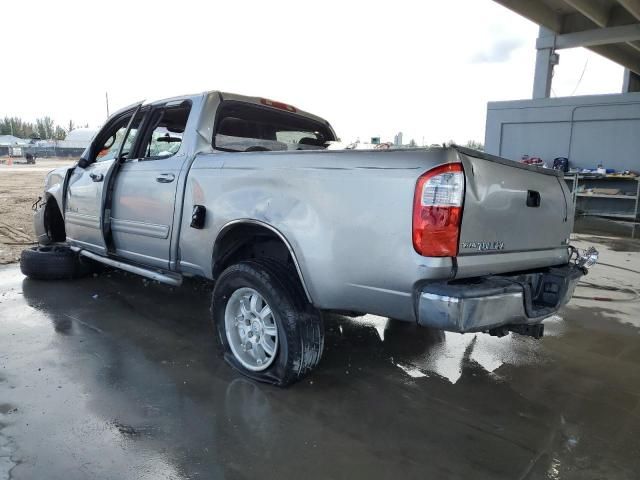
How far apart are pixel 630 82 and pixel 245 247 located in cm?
2756

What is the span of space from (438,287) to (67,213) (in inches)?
188

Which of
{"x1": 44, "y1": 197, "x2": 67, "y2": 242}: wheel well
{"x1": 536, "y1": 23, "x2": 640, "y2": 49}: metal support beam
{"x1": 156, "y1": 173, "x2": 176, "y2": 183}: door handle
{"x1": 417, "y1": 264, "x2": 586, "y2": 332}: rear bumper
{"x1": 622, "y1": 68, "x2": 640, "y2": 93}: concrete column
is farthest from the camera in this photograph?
{"x1": 622, "y1": 68, "x2": 640, "y2": 93}: concrete column

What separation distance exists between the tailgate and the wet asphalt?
3.45ft

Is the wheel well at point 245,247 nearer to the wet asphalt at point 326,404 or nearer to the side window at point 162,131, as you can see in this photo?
the wet asphalt at point 326,404

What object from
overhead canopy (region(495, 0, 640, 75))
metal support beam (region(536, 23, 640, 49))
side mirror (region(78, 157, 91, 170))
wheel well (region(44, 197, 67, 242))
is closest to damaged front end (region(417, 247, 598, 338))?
side mirror (region(78, 157, 91, 170))

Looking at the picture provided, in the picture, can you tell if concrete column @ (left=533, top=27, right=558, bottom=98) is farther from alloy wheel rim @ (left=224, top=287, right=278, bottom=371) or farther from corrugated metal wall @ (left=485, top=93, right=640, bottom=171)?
alloy wheel rim @ (left=224, top=287, right=278, bottom=371)

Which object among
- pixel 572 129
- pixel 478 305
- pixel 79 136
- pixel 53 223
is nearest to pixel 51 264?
pixel 53 223

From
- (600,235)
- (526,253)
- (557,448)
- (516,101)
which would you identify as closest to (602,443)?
(557,448)

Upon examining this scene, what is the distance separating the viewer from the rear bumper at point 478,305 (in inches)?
94.0

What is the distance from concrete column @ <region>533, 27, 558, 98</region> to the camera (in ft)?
59.8

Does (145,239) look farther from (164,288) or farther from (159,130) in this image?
(164,288)

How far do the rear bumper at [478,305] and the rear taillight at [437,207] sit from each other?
0.22 meters

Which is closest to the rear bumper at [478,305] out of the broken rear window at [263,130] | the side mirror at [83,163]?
the broken rear window at [263,130]

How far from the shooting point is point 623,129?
14867 millimetres
